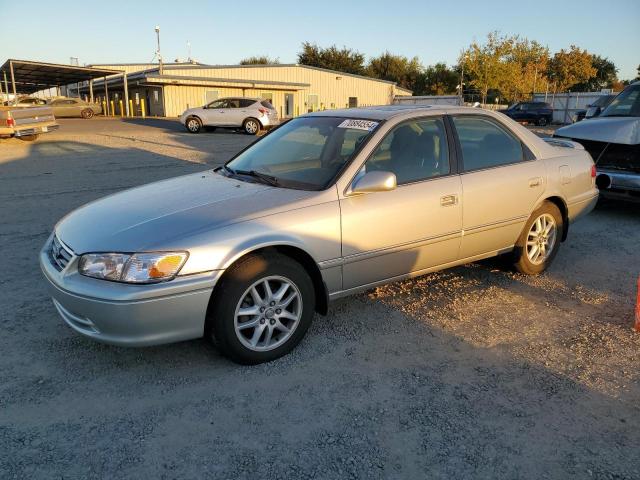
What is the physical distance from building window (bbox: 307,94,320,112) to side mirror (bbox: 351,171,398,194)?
43285 millimetres

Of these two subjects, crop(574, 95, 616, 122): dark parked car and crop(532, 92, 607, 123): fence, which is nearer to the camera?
crop(574, 95, 616, 122): dark parked car

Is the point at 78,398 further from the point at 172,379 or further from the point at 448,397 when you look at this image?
the point at 448,397

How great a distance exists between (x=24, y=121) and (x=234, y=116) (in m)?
9.26

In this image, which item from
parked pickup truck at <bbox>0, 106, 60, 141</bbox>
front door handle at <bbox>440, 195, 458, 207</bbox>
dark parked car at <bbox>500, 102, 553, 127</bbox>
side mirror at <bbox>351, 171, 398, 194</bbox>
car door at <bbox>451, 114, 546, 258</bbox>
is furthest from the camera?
dark parked car at <bbox>500, 102, 553, 127</bbox>

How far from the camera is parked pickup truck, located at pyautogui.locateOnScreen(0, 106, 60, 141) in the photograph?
16422mm

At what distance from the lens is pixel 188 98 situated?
3816 cm

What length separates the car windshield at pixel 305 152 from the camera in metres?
3.74

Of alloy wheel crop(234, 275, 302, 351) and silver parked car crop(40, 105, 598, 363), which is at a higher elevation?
silver parked car crop(40, 105, 598, 363)

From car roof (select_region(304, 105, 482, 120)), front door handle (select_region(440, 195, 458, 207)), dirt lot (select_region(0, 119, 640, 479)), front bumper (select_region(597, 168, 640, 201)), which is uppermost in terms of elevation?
car roof (select_region(304, 105, 482, 120))

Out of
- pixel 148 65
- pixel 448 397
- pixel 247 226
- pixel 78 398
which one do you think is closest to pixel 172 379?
pixel 78 398

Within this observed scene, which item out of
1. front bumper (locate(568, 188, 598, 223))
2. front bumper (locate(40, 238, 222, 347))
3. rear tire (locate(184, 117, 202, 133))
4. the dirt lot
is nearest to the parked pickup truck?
rear tire (locate(184, 117, 202, 133))

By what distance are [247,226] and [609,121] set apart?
6544mm

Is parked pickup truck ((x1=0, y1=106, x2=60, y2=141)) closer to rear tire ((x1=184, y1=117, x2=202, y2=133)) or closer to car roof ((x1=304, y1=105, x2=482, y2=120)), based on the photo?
rear tire ((x1=184, y1=117, x2=202, y2=133))

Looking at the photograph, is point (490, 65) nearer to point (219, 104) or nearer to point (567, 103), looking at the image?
point (567, 103)
